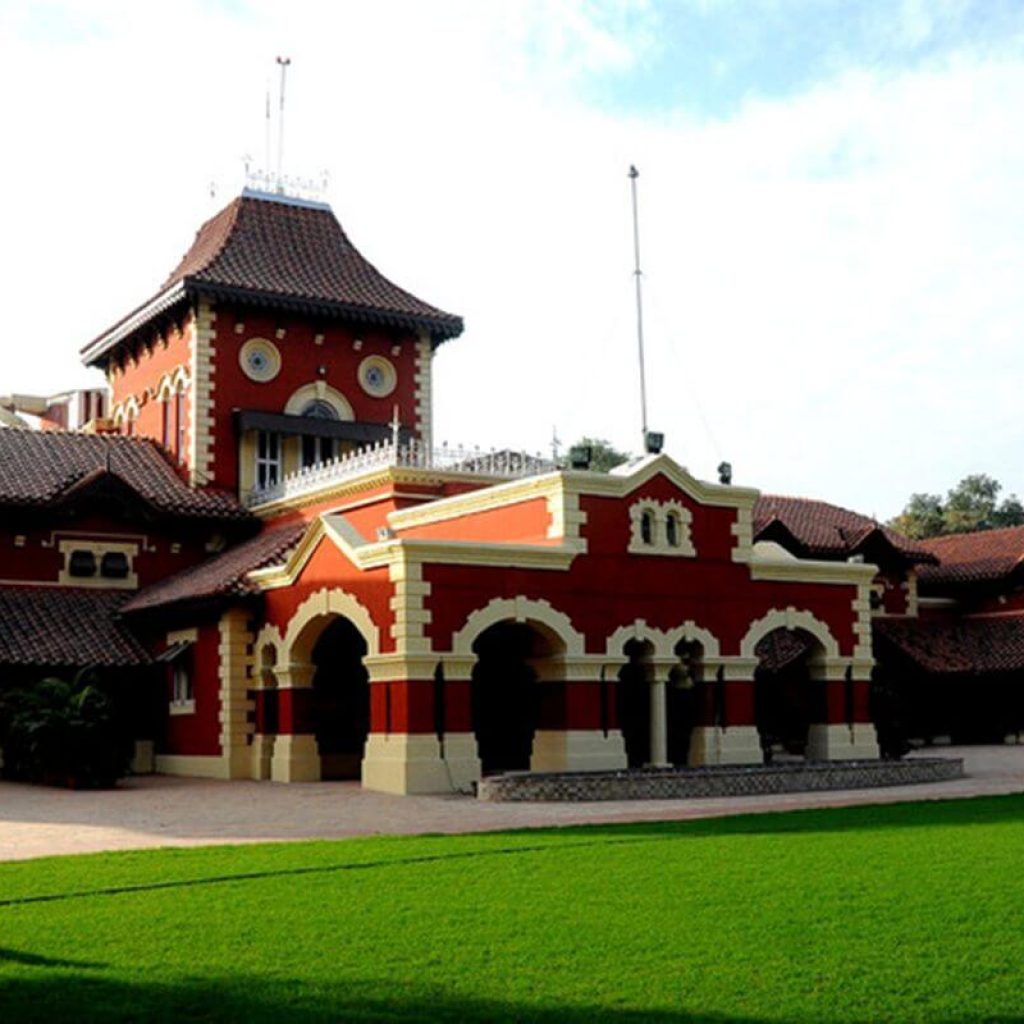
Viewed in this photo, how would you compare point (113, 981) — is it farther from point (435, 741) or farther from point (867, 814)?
point (435, 741)

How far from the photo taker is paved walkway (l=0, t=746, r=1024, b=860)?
1767 cm

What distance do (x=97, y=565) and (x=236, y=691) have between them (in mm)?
6345

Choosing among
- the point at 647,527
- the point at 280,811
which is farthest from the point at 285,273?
the point at 280,811

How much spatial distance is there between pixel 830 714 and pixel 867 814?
431 inches

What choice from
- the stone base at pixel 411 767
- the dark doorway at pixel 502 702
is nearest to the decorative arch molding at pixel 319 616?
the stone base at pixel 411 767

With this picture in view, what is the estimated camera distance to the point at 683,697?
94.7 ft

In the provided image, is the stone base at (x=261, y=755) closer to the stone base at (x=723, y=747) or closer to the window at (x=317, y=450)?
the stone base at (x=723, y=747)

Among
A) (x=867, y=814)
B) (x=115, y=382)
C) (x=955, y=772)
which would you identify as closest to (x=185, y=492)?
(x=115, y=382)

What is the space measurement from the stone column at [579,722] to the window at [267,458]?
1245cm

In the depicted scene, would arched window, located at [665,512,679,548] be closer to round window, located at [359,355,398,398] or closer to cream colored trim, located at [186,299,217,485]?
round window, located at [359,355,398,398]

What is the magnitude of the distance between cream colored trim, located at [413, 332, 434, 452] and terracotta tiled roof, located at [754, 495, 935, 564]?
1088 centimetres

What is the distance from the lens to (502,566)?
84.9ft

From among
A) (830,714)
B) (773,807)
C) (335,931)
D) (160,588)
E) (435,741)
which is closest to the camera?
(335,931)

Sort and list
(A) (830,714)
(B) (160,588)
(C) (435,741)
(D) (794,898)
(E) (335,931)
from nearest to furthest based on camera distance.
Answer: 1. (E) (335,931)
2. (D) (794,898)
3. (C) (435,741)
4. (A) (830,714)
5. (B) (160,588)
